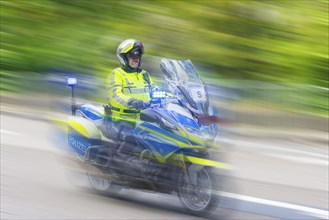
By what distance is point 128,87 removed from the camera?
5.41 metres

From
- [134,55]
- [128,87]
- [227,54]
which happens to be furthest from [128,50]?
[227,54]

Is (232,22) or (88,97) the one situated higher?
(232,22)

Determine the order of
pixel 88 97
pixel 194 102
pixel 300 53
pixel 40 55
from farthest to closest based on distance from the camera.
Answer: pixel 40 55 < pixel 300 53 < pixel 88 97 < pixel 194 102

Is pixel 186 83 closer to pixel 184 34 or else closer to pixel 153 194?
pixel 153 194

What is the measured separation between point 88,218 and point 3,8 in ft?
24.3

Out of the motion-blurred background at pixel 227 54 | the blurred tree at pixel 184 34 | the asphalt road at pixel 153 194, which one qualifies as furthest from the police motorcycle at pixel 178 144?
the blurred tree at pixel 184 34

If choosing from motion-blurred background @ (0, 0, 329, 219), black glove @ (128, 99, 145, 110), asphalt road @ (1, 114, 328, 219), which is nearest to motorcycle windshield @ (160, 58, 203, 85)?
black glove @ (128, 99, 145, 110)

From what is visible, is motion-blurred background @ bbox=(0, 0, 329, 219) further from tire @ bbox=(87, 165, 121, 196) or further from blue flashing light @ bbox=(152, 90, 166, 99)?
blue flashing light @ bbox=(152, 90, 166, 99)

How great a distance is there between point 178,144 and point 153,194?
71cm

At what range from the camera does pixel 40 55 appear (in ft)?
37.3

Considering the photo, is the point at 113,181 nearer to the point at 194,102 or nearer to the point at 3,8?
the point at 194,102

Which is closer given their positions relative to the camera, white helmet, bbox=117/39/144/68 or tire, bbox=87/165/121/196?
white helmet, bbox=117/39/144/68

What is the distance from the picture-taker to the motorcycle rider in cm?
540

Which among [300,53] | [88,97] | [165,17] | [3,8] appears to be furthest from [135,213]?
[3,8]
